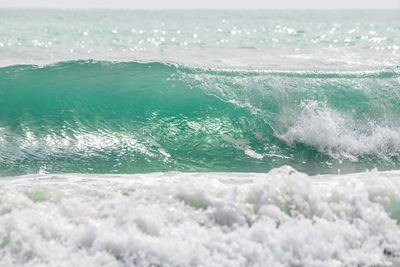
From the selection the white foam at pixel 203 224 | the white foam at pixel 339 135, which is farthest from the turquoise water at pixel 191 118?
the white foam at pixel 203 224

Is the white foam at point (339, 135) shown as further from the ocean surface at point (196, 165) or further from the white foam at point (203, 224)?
the white foam at point (203, 224)

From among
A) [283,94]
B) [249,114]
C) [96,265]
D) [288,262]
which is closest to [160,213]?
[96,265]

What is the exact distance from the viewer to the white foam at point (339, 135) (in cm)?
570

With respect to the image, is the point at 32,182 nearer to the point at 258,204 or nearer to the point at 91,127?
the point at 91,127

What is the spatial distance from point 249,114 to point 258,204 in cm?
326

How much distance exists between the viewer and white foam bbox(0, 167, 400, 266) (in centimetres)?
283

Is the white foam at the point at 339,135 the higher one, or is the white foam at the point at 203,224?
the white foam at the point at 203,224

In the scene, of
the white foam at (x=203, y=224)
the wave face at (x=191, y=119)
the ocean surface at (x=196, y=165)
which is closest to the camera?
the white foam at (x=203, y=224)

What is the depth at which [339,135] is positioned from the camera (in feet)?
19.4

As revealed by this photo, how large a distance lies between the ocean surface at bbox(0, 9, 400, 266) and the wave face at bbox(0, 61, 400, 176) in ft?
0.09

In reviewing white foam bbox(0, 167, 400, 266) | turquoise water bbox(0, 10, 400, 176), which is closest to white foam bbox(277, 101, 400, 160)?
turquoise water bbox(0, 10, 400, 176)

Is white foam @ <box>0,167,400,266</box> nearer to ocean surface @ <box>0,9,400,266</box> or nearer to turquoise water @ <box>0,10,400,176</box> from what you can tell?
ocean surface @ <box>0,9,400,266</box>

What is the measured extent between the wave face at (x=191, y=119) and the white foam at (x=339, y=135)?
2 cm

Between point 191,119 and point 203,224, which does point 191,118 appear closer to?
point 191,119
